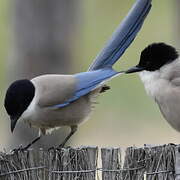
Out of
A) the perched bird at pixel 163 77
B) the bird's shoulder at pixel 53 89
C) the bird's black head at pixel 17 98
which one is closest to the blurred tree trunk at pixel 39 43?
the bird's shoulder at pixel 53 89

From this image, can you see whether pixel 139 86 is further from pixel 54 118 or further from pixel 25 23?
pixel 54 118

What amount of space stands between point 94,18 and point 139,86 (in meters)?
2.20

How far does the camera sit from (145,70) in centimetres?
603

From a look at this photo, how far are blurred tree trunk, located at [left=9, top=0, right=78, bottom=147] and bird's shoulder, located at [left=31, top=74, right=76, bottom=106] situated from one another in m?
2.07

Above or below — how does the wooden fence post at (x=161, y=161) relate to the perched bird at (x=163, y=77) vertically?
below

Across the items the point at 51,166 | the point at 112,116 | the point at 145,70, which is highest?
the point at 145,70

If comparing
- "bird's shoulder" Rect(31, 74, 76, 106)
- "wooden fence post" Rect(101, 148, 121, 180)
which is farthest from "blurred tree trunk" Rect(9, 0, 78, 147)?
"wooden fence post" Rect(101, 148, 121, 180)

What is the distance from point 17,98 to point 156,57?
108cm

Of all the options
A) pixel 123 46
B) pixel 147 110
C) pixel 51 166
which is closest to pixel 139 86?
pixel 147 110

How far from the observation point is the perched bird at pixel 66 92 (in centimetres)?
611

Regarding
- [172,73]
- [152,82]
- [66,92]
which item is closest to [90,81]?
[66,92]

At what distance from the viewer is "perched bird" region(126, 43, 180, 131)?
18.8 ft

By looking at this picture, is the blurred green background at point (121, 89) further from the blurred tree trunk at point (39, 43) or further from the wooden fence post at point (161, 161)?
the wooden fence post at point (161, 161)

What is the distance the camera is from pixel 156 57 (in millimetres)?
5992
